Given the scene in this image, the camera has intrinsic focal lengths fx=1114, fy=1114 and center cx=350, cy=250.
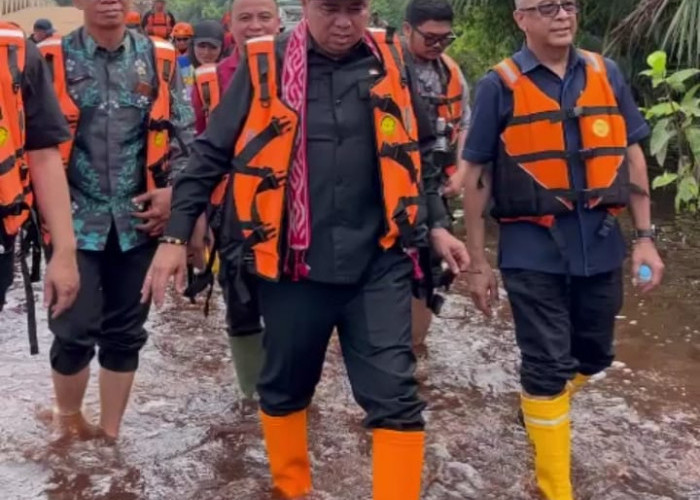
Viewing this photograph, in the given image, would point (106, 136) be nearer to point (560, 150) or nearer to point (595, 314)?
point (560, 150)

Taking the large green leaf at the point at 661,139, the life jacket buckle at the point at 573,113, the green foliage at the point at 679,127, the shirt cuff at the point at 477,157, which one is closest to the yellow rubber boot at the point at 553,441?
the shirt cuff at the point at 477,157

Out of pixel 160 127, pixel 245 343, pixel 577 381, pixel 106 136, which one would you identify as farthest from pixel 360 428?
pixel 106 136

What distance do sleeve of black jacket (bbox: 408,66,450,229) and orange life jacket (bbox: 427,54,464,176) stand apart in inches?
73.0

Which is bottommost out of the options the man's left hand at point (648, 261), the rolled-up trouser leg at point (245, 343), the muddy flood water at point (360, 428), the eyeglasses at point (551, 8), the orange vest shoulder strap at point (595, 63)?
the muddy flood water at point (360, 428)

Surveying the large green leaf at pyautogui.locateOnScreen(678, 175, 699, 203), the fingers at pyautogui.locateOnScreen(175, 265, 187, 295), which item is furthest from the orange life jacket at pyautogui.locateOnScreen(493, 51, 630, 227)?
the large green leaf at pyautogui.locateOnScreen(678, 175, 699, 203)

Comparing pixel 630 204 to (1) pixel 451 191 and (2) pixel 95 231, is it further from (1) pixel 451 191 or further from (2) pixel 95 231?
(2) pixel 95 231

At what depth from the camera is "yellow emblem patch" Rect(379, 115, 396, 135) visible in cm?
360

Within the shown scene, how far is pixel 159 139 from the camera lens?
4523 mm

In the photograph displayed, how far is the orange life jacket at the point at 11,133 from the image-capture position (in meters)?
3.48

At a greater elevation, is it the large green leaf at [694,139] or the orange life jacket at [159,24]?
the large green leaf at [694,139]

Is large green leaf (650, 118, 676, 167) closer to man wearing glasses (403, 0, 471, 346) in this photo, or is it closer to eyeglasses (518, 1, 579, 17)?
man wearing glasses (403, 0, 471, 346)

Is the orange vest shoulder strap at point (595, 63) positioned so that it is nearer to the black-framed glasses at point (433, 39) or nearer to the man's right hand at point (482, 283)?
the man's right hand at point (482, 283)

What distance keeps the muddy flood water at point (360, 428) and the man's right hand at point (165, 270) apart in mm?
1024

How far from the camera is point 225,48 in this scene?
839 cm
